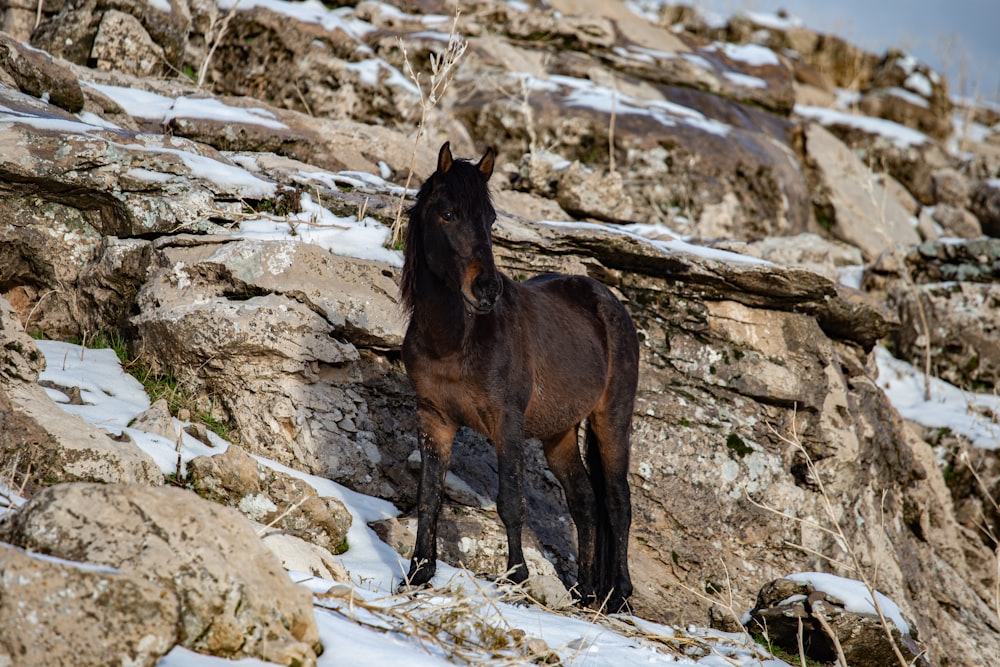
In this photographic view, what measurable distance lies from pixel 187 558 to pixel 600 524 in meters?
3.86

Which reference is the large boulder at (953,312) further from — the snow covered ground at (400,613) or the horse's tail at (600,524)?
the snow covered ground at (400,613)

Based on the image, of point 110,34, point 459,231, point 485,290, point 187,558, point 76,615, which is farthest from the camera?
point 110,34

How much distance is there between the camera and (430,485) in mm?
4891

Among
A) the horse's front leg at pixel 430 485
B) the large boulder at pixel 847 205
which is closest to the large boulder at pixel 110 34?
the horse's front leg at pixel 430 485

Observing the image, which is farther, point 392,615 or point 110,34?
point 110,34

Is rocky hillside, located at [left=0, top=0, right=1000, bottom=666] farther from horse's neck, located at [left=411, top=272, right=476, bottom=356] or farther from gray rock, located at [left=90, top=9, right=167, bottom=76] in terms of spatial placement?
horse's neck, located at [left=411, top=272, right=476, bottom=356]

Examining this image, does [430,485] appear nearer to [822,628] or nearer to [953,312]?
[822,628]

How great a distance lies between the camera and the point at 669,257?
706 cm

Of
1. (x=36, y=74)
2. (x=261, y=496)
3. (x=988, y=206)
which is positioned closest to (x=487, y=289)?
(x=261, y=496)

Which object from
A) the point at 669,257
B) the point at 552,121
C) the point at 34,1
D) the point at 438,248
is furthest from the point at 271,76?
the point at 438,248

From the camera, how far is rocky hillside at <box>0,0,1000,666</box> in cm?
582

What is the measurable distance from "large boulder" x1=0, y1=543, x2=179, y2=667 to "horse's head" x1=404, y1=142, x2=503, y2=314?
93.8 inches

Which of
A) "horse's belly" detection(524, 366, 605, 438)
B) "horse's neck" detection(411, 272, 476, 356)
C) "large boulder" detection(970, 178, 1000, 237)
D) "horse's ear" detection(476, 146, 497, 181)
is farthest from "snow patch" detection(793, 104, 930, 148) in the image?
"horse's neck" detection(411, 272, 476, 356)

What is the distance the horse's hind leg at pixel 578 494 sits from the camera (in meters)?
5.82
